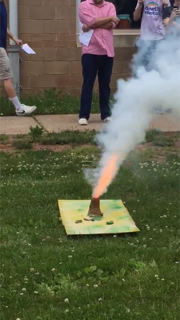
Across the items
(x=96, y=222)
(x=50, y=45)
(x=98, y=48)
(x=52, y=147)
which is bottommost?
(x=52, y=147)

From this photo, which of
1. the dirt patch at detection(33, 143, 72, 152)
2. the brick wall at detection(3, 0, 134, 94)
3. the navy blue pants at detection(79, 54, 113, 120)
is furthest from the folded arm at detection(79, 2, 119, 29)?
the brick wall at detection(3, 0, 134, 94)

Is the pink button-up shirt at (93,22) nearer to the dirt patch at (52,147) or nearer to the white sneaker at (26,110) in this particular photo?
the white sneaker at (26,110)

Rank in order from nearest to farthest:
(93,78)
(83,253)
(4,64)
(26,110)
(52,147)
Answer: (83,253), (52,147), (93,78), (4,64), (26,110)

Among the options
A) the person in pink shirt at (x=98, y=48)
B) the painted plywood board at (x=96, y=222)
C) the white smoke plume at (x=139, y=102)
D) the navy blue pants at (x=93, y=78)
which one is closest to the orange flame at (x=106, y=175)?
the white smoke plume at (x=139, y=102)

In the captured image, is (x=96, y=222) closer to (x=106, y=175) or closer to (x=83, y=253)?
(x=106, y=175)

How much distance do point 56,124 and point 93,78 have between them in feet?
2.91

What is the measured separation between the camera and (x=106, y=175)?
5.20m

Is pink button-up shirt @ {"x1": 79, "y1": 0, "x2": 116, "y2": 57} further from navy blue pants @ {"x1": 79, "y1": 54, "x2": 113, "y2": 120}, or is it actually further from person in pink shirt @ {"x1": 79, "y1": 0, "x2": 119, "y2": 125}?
navy blue pants @ {"x1": 79, "y1": 54, "x2": 113, "y2": 120}

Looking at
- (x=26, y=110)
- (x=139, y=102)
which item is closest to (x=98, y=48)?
(x=26, y=110)

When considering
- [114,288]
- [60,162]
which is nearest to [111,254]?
[114,288]

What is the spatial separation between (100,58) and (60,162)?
2563 millimetres

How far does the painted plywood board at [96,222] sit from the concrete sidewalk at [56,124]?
315 centimetres

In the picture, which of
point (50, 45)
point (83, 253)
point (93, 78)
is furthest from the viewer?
point (50, 45)

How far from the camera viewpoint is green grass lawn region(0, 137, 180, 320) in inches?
142
